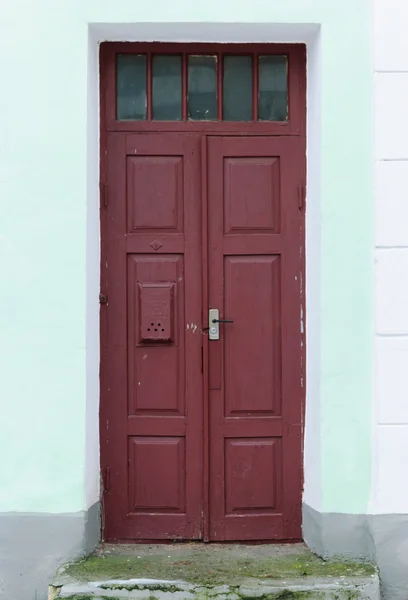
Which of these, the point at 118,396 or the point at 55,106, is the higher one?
the point at 55,106

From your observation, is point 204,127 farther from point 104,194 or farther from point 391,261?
point 391,261

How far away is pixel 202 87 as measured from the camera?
4352 millimetres

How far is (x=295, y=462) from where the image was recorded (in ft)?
14.3

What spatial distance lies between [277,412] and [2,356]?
162 centimetres

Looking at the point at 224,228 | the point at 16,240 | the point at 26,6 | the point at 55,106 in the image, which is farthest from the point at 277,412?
the point at 26,6

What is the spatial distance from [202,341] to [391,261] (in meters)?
1.17

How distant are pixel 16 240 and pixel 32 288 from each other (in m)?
0.28

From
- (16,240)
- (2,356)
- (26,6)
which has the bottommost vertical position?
(2,356)

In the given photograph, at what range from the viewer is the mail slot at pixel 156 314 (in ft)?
14.0

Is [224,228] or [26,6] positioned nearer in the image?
[26,6]

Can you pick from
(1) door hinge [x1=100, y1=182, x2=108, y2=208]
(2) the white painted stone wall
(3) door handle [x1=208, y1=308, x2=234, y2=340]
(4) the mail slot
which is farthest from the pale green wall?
(3) door handle [x1=208, y1=308, x2=234, y2=340]

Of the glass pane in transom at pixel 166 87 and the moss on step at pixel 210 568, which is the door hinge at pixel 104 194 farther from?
the moss on step at pixel 210 568

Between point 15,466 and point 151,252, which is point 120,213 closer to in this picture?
point 151,252

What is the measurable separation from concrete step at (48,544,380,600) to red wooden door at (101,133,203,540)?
35 cm
